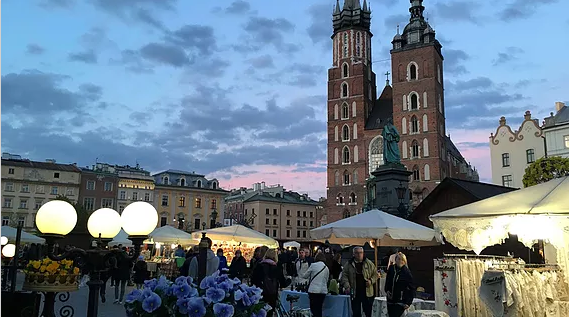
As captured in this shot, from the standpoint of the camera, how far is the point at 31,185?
56750mm

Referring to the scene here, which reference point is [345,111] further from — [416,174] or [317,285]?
[317,285]

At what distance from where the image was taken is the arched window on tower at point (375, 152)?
58219mm

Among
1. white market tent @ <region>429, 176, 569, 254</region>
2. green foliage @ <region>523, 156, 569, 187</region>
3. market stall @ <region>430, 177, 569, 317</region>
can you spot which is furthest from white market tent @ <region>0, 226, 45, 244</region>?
green foliage @ <region>523, 156, 569, 187</region>

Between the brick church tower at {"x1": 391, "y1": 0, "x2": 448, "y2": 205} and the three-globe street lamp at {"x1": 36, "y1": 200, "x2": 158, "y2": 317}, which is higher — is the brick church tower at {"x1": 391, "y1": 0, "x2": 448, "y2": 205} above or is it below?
above

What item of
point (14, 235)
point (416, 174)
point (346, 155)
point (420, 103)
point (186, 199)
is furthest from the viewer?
point (186, 199)

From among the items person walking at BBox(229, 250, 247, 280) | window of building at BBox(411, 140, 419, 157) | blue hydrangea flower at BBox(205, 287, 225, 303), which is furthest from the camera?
window of building at BBox(411, 140, 419, 157)

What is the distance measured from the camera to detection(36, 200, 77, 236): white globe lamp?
4262mm

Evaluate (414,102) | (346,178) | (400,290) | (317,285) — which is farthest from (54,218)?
(346,178)

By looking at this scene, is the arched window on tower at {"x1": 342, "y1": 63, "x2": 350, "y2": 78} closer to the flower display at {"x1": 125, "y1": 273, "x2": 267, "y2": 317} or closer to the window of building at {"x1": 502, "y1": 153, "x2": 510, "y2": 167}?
the window of building at {"x1": 502, "y1": 153, "x2": 510, "y2": 167}

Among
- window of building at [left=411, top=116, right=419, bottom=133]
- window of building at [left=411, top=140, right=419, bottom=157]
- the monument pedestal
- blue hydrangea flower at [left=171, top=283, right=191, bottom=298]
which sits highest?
window of building at [left=411, top=116, right=419, bottom=133]

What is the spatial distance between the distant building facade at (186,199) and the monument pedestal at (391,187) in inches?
1656

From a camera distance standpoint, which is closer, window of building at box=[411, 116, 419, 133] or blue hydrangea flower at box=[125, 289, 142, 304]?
blue hydrangea flower at box=[125, 289, 142, 304]

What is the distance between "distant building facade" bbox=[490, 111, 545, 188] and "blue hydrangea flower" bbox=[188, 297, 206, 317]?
1701 inches

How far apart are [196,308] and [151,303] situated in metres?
0.28
